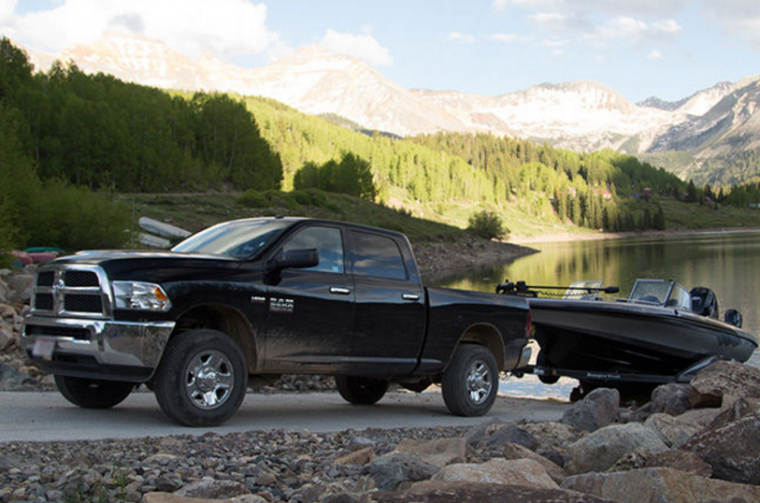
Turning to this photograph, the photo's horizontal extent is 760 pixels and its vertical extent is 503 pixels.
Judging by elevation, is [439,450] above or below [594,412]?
above

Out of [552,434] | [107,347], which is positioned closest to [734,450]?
[552,434]

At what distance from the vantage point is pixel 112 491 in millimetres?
5441

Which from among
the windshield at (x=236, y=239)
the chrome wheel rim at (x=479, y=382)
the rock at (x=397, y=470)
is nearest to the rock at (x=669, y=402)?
the chrome wheel rim at (x=479, y=382)

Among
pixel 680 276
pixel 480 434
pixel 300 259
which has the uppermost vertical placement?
pixel 300 259

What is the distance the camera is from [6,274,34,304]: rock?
21.6 meters

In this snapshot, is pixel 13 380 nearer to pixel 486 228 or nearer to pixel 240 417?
pixel 240 417

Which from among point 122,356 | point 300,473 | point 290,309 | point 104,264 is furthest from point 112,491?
point 290,309

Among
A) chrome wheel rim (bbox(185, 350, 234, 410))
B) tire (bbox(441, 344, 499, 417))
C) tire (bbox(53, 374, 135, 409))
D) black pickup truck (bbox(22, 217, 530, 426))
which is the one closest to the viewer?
black pickup truck (bbox(22, 217, 530, 426))

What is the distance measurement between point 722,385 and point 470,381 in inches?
137

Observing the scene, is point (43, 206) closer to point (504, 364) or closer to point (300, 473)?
point (504, 364)

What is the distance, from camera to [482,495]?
14.5 ft

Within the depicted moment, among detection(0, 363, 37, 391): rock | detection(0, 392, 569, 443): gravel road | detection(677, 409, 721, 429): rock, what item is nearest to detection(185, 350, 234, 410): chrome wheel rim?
detection(0, 392, 569, 443): gravel road

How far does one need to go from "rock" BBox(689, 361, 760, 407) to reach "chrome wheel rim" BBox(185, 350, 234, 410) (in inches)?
255

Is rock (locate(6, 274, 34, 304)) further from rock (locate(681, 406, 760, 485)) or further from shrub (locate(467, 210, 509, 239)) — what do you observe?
shrub (locate(467, 210, 509, 239))
